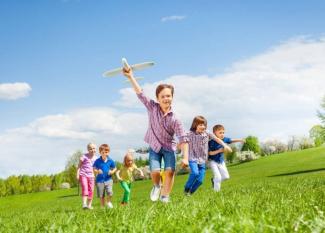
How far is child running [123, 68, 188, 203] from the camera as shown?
9.22 metres

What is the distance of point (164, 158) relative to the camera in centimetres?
958

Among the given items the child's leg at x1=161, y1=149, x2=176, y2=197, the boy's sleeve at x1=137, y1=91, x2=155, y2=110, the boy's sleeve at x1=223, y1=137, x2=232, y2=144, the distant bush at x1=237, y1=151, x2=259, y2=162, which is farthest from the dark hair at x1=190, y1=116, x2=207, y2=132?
the distant bush at x1=237, y1=151, x2=259, y2=162

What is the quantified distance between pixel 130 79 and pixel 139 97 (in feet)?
1.56

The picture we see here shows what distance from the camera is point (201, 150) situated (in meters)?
13.7

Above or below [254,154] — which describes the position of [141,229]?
below

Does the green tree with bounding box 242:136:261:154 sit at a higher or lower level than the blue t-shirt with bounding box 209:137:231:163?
higher

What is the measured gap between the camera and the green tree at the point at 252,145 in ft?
238

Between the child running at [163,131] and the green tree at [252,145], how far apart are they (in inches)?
2526

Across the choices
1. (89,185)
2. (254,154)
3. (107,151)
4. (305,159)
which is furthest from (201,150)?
(254,154)

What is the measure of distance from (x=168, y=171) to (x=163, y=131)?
734 mm

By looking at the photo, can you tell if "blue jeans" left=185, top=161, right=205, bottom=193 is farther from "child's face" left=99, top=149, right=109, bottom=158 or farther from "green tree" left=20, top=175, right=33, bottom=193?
"green tree" left=20, top=175, right=33, bottom=193

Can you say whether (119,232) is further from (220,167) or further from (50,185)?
(50,185)

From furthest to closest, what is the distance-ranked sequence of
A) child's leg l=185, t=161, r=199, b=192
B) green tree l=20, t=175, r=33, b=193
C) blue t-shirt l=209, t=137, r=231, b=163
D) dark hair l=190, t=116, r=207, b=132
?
green tree l=20, t=175, r=33, b=193 < blue t-shirt l=209, t=137, r=231, b=163 < dark hair l=190, t=116, r=207, b=132 < child's leg l=185, t=161, r=199, b=192

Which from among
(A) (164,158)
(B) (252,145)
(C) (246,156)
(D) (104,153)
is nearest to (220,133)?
(D) (104,153)
